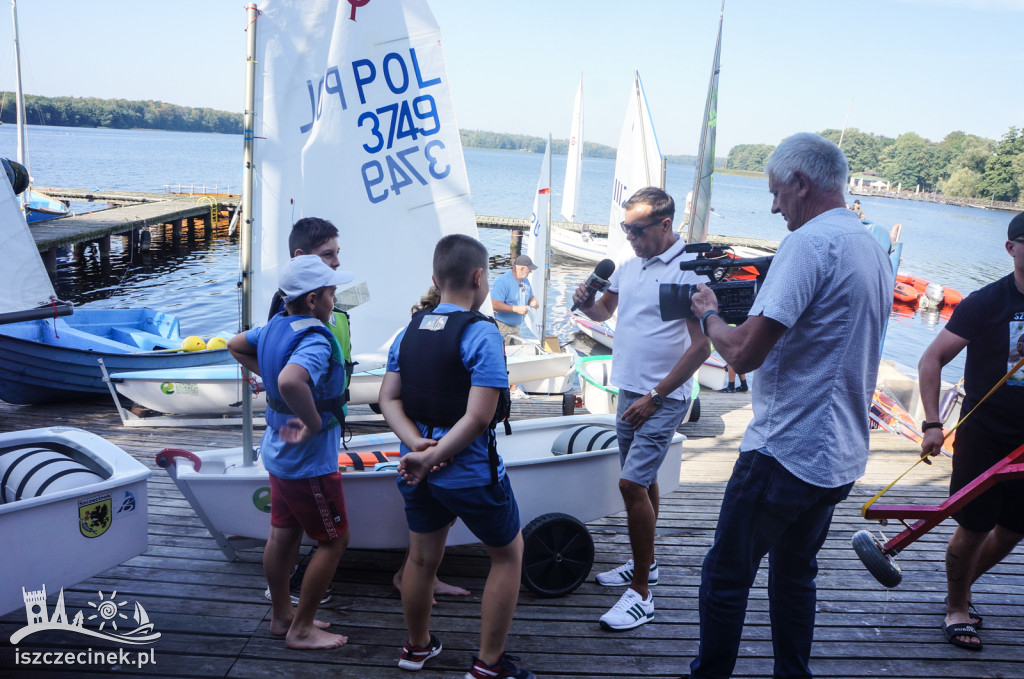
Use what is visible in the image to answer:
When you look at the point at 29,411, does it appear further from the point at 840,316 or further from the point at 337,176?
the point at 840,316

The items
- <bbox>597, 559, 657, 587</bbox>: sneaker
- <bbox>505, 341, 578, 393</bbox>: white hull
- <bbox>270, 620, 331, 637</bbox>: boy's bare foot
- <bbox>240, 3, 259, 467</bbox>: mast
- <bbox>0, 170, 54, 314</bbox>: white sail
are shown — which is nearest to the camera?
<bbox>270, 620, 331, 637</bbox>: boy's bare foot

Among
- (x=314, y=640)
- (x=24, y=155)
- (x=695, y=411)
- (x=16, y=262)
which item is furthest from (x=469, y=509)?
(x=24, y=155)

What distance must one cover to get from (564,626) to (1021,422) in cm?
190

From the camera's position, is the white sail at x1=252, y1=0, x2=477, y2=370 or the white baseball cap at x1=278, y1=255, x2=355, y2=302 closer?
the white baseball cap at x1=278, y1=255, x2=355, y2=302

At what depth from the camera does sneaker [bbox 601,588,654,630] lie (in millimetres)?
2623

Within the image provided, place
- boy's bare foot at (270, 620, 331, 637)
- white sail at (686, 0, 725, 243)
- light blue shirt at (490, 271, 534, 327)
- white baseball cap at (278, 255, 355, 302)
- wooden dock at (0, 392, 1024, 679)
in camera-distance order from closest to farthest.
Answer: white baseball cap at (278, 255, 355, 302) < wooden dock at (0, 392, 1024, 679) < boy's bare foot at (270, 620, 331, 637) < light blue shirt at (490, 271, 534, 327) < white sail at (686, 0, 725, 243)

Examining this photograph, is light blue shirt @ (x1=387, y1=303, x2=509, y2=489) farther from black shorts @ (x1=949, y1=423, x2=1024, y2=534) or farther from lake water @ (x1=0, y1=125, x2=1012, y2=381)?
lake water @ (x1=0, y1=125, x2=1012, y2=381)

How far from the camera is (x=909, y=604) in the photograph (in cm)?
295

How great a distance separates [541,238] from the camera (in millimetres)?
9469

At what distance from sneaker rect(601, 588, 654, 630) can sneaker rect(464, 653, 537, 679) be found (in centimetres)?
51

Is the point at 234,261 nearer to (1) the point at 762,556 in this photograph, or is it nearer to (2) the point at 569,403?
(2) the point at 569,403

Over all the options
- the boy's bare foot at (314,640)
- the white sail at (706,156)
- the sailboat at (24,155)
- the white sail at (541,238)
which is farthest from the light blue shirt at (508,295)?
the sailboat at (24,155)

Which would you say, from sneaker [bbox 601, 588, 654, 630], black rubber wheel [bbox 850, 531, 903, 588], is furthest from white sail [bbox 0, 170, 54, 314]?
black rubber wheel [bbox 850, 531, 903, 588]

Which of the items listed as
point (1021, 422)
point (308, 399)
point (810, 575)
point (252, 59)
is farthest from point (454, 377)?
point (1021, 422)
